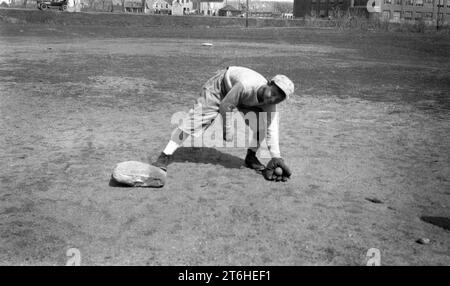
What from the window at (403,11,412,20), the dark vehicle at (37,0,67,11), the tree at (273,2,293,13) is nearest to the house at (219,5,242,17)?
the tree at (273,2,293,13)

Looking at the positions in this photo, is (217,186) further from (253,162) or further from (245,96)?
(245,96)

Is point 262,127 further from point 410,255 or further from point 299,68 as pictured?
point 299,68

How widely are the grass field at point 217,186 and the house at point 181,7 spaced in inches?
4040

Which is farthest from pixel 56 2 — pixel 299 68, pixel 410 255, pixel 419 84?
pixel 410 255

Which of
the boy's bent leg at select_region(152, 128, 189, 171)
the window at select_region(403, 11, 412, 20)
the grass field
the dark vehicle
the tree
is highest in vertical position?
the tree

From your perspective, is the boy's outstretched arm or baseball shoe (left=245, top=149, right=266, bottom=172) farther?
baseball shoe (left=245, top=149, right=266, bottom=172)

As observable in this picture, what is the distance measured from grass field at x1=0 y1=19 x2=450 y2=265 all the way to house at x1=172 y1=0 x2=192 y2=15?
102610 millimetres

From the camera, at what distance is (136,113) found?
8.31m

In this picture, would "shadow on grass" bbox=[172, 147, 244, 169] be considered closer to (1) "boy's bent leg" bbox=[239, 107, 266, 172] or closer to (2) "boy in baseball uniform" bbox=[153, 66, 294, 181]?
(1) "boy's bent leg" bbox=[239, 107, 266, 172]

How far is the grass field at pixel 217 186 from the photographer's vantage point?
11.4 feet

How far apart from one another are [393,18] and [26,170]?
75821 millimetres

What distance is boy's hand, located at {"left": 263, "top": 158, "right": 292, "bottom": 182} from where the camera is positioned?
4879 mm

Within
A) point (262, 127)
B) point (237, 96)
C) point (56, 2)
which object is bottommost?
point (262, 127)

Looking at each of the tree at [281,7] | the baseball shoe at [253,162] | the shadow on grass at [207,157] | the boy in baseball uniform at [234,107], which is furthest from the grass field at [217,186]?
the tree at [281,7]
